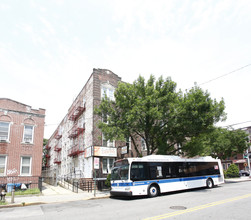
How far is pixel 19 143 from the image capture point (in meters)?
18.8

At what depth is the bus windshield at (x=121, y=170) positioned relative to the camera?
515 inches

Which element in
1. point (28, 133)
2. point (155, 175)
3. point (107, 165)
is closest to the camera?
point (155, 175)

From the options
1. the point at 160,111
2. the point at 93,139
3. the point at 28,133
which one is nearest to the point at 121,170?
the point at 160,111

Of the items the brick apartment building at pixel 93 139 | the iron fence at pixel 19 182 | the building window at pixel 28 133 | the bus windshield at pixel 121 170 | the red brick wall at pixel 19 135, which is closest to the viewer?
the bus windshield at pixel 121 170

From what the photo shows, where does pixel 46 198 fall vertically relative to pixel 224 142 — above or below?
below

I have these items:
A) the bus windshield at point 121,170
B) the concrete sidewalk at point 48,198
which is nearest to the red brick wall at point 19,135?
the concrete sidewalk at point 48,198

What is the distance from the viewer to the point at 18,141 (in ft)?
61.5

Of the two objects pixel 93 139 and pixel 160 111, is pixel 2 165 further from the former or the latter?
pixel 160 111

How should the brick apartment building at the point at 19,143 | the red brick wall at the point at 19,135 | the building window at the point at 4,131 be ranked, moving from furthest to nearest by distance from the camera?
the building window at the point at 4,131 → the red brick wall at the point at 19,135 → the brick apartment building at the point at 19,143

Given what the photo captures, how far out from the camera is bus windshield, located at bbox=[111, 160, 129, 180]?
13084 millimetres

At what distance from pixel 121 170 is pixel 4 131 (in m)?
12.1

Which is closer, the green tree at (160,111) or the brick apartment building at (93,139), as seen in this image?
the green tree at (160,111)

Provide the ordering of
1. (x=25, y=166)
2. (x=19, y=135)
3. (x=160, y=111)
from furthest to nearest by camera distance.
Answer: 1. (x=19, y=135)
2. (x=25, y=166)
3. (x=160, y=111)

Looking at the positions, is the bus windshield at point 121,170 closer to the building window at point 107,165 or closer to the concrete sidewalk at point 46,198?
the concrete sidewalk at point 46,198
